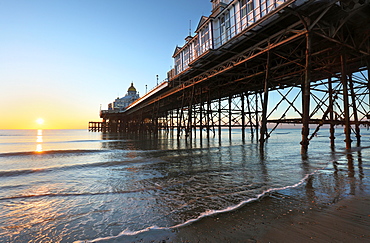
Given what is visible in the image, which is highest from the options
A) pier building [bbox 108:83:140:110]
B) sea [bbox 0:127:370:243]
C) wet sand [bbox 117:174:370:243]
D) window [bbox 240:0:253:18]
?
pier building [bbox 108:83:140:110]

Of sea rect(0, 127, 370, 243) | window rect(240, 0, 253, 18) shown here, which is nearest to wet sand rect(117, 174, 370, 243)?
sea rect(0, 127, 370, 243)

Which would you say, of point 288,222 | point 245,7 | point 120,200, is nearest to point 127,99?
point 245,7

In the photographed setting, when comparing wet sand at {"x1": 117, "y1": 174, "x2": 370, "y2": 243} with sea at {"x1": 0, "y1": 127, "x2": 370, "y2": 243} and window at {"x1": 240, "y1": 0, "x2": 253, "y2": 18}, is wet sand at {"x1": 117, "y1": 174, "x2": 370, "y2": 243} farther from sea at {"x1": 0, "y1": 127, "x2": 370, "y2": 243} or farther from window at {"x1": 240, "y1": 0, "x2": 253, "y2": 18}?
window at {"x1": 240, "y1": 0, "x2": 253, "y2": 18}

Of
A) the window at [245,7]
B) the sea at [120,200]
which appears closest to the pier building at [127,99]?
the window at [245,7]

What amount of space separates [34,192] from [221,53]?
49.0ft

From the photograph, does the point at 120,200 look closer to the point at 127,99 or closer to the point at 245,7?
the point at 245,7

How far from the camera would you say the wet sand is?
2404mm

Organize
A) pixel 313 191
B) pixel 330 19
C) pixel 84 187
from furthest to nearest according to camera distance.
Answer: pixel 330 19 < pixel 84 187 < pixel 313 191

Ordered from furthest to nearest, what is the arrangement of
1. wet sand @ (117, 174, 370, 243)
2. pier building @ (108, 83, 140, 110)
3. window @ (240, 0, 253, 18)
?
pier building @ (108, 83, 140, 110)
window @ (240, 0, 253, 18)
wet sand @ (117, 174, 370, 243)

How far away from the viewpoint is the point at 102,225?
291cm

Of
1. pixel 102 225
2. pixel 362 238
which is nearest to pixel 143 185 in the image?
pixel 102 225

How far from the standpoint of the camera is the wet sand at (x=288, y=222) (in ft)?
7.89

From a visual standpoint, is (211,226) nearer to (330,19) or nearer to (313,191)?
(313,191)

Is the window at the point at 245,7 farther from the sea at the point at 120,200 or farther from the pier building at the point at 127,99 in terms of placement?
the pier building at the point at 127,99
